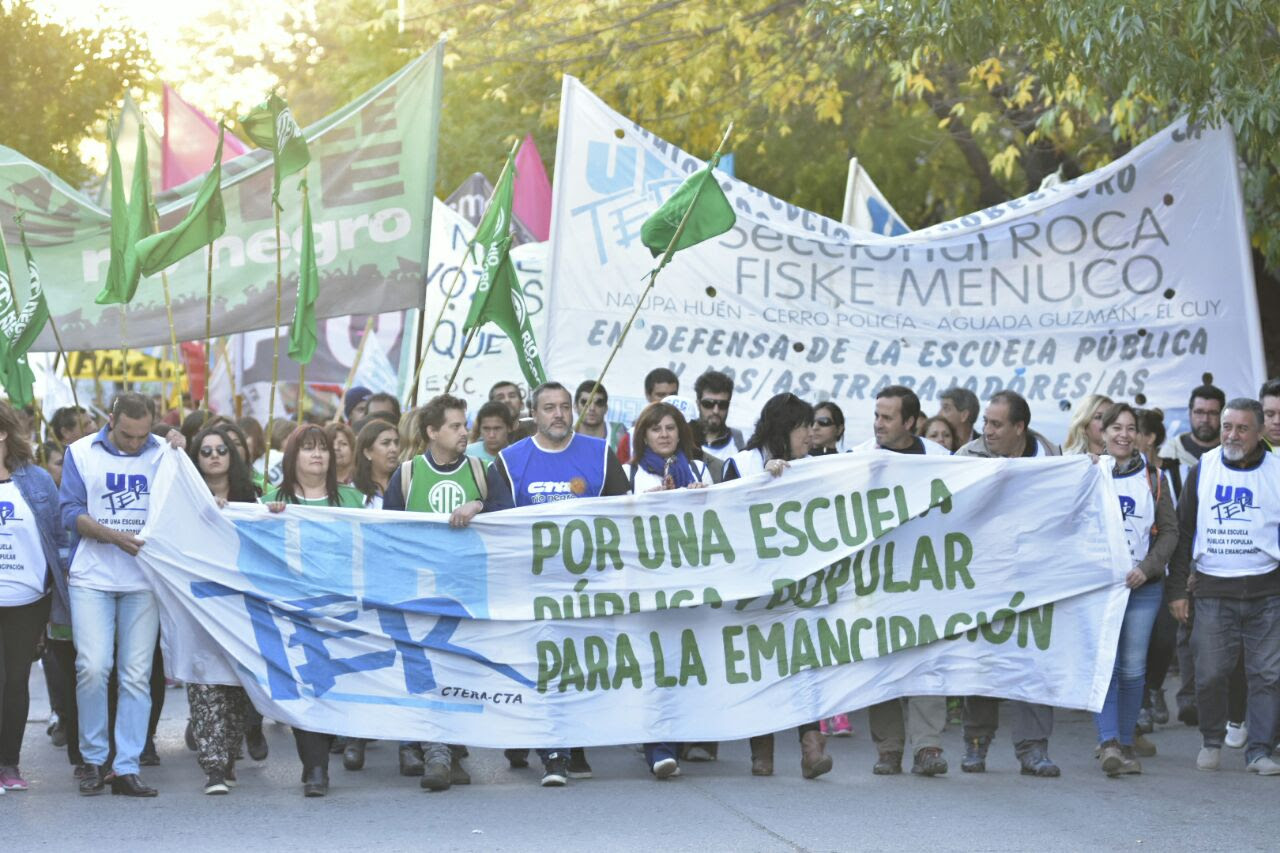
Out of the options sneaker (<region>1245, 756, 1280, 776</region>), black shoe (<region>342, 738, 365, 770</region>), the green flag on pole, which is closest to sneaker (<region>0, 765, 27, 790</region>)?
black shoe (<region>342, 738, 365, 770</region>)

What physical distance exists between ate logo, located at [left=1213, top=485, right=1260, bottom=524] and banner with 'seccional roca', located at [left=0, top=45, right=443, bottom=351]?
4.71m

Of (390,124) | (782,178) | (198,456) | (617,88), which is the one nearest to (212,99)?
(782,178)

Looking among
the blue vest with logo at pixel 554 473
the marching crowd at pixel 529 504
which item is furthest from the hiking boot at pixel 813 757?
the blue vest with logo at pixel 554 473

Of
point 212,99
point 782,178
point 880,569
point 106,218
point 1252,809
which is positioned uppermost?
point 212,99

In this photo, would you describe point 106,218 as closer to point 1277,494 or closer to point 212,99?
point 1277,494

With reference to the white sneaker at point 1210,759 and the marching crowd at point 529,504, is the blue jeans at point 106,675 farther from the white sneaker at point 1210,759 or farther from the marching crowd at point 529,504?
the white sneaker at point 1210,759

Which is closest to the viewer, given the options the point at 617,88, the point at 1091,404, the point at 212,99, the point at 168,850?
the point at 168,850

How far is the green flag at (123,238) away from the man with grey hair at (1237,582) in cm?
516

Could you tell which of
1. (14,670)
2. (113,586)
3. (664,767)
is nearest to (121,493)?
(113,586)

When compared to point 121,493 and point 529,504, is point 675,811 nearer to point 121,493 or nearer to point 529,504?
point 529,504

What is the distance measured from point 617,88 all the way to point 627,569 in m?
11.6

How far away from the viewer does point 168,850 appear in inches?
269

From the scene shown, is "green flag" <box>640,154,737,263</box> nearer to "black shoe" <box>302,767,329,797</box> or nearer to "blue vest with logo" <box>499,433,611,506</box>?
"blue vest with logo" <box>499,433,611,506</box>

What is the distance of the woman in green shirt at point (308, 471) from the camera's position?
852 centimetres
